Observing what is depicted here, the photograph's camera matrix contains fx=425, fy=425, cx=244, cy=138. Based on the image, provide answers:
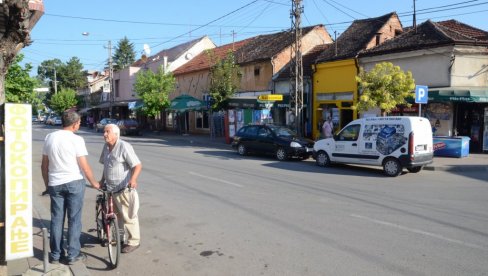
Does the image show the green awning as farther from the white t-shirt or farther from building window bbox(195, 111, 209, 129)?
the white t-shirt

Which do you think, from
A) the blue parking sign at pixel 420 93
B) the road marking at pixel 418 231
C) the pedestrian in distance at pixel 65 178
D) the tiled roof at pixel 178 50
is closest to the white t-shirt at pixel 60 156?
the pedestrian in distance at pixel 65 178

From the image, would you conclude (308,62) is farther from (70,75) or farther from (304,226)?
(70,75)

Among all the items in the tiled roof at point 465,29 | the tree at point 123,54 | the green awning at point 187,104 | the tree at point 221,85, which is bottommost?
the green awning at point 187,104

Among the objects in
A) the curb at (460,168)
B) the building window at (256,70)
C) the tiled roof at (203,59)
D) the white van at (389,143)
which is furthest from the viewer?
the tiled roof at (203,59)

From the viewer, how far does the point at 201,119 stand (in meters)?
36.1

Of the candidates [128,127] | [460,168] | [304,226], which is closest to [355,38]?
[460,168]

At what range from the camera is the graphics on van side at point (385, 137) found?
12.6m

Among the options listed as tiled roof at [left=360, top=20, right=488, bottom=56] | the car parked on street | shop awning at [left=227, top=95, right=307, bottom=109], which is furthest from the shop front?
the car parked on street

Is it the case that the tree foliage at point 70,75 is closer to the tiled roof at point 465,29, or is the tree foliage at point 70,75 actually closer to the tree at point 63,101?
the tree at point 63,101

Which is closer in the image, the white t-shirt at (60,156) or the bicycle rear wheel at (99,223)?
the white t-shirt at (60,156)

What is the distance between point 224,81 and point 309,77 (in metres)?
5.38

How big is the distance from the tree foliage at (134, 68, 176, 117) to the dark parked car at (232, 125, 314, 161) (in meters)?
18.1

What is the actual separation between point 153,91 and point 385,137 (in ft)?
84.2

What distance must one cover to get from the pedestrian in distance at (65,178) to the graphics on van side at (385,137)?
985 centimetres
